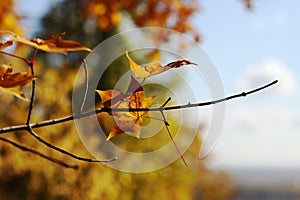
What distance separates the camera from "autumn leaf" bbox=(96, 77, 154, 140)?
50cm

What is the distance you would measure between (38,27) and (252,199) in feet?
95.9

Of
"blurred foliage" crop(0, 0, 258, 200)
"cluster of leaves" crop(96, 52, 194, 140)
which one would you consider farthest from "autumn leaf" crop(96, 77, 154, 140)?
"blurred foliage" crop(0, 0, 258, 200)

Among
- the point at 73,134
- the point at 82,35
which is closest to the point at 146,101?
the point at 73,134

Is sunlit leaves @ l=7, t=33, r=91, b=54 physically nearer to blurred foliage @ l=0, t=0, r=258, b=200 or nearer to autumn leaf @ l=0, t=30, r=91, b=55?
autumn leaf @ l=0, t=30, r=91, b=55

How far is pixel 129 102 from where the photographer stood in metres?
0.51

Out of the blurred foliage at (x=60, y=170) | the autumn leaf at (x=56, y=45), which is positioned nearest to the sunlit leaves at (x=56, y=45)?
the autumn leaf at (x=56, y=45)

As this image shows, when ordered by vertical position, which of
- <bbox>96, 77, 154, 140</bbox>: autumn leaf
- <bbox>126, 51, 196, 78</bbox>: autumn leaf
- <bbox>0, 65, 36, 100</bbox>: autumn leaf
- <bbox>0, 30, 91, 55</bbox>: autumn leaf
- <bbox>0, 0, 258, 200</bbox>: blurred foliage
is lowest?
<bbox>96, 77, 154, 140</bbox>: autumn leaf

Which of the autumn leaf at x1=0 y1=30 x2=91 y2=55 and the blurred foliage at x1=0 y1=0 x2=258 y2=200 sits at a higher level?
the blurred foliage at x1=0 y1=0 x2=258 y2=200

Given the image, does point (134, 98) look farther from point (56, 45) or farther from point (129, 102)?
point (56, 45)

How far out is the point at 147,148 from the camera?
7.36 m

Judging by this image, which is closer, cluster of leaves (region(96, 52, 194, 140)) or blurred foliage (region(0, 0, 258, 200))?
cluster of leaves (region(96, 52, 194, 140))

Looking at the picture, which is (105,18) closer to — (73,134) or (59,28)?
(73,134)

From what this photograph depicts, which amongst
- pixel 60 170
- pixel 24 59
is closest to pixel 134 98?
pixel 24 59

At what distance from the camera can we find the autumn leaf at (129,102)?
1.65ft
